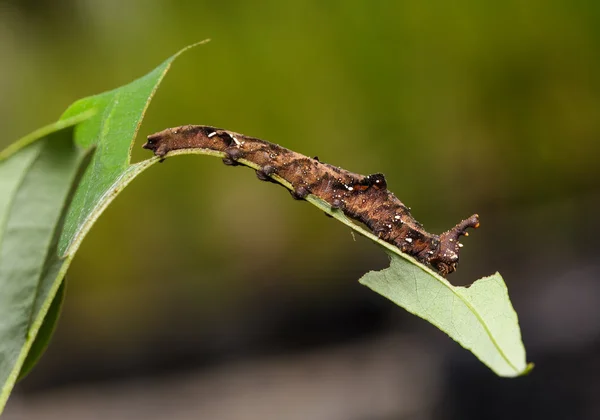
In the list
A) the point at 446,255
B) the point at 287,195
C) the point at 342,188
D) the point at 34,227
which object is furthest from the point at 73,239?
the point at 287,195

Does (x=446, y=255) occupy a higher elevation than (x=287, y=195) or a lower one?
lower

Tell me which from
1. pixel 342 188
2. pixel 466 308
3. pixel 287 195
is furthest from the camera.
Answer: pixel 287 195

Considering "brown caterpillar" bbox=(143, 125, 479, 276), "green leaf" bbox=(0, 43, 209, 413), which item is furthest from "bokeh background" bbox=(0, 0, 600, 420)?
"green leaf" bbox=(0, 43, 209, 413)

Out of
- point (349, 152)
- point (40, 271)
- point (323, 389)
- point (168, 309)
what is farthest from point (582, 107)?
point (40, 271)

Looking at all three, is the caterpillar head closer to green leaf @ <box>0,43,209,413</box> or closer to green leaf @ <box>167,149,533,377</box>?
green leaf @ <box>167,149,533,377</box>

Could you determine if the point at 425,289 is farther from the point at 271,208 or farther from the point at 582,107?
the point at 582,107

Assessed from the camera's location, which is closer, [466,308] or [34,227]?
[34,227]

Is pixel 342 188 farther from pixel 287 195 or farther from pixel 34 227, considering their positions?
pixel 287 195
